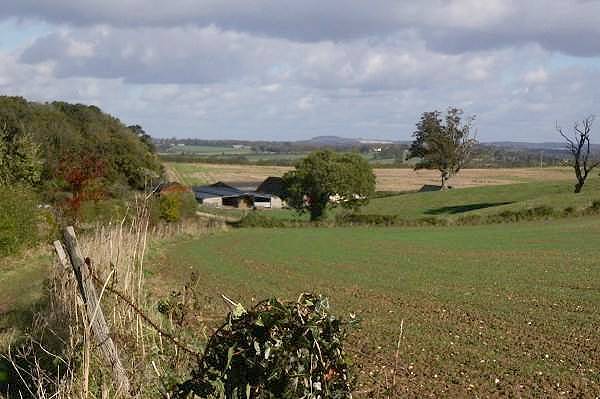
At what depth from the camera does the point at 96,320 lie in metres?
6.15

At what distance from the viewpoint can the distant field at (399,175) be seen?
105625 millimetres

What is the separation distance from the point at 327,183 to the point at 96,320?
5575 centimetres

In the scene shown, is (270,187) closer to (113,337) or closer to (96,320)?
(113,337)

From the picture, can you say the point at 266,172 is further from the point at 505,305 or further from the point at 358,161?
the point at 505,305

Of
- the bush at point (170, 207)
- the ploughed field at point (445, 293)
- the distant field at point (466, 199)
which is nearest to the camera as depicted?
the ploughed field at point (445, 293)

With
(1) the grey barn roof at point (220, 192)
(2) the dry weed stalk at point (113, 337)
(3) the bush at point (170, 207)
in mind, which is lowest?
(1) the grey barn roof at point (220, 192)

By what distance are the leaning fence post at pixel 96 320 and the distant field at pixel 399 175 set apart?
93.2 metres

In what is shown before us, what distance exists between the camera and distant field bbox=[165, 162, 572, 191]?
105625mm

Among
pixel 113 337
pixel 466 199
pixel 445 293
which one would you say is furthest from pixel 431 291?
pixel 466 199

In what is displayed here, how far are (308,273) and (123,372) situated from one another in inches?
731

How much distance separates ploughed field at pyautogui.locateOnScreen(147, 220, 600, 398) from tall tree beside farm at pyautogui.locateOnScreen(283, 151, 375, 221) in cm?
2139

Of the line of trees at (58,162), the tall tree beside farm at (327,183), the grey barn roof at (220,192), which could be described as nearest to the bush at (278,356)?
the line of trees at (58,162)

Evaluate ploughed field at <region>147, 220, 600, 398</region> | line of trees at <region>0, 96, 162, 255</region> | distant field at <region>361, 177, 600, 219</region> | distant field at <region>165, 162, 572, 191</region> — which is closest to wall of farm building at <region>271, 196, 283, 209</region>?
distant field at <region>165, 162, 572, 191</region>

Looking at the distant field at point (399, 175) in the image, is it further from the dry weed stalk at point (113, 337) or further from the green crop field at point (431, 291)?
the dry weed stalk at point (113, 337)
